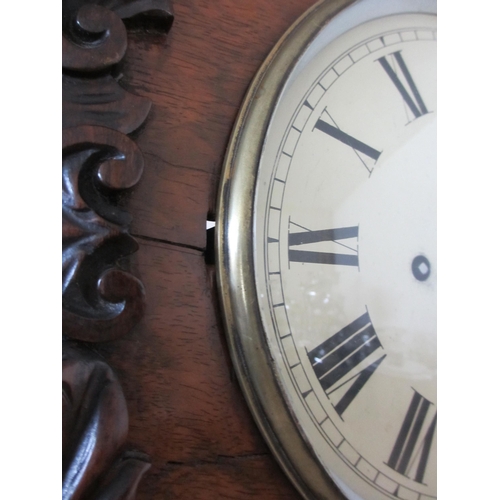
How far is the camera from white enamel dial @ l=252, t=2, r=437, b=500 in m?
0.47

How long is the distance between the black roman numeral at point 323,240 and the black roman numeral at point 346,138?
8 centimetres

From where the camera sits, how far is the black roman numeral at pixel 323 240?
1.58ft

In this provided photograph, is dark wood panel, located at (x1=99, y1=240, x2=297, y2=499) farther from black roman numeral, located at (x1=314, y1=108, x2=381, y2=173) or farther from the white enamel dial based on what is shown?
black roman numeral, located at (x1=314, y1=108, x2=381, y2=173)

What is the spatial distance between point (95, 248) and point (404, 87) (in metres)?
0.40

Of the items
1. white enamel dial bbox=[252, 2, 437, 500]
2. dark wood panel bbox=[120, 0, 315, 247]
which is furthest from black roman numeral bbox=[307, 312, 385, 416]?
dark wood panel bbox=[120, 0, 315, 247]

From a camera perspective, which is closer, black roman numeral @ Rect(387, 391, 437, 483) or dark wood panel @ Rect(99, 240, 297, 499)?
dark wood panel @ Rect(99, 240, 297, 499)

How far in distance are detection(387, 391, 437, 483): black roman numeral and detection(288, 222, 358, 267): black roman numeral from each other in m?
0.16

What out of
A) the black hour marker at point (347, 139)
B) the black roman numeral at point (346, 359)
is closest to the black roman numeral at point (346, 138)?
the black hour marker at point (347, 139)

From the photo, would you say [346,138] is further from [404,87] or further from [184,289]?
[184,289]

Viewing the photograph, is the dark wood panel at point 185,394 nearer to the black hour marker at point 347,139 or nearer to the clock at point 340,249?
the clock at point 340,249

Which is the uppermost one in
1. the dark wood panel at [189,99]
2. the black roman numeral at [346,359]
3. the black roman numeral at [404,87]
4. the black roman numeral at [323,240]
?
the black roman numeral at [404,87]

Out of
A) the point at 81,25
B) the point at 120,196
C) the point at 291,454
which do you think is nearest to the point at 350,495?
the point at 291,454

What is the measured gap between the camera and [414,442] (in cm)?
54
